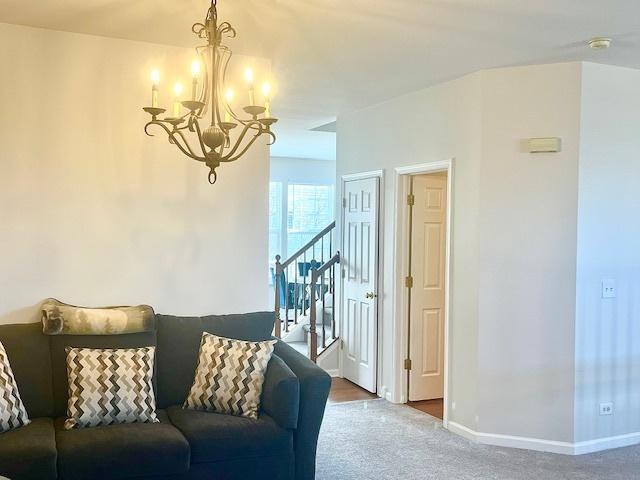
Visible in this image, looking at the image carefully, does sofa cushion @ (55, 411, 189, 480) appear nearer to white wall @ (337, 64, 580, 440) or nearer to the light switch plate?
white wall @ (337, 64, 580, 440)

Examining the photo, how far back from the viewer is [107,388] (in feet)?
10.4

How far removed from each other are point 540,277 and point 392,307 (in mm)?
1451

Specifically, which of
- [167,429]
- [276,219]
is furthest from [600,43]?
[276,219]

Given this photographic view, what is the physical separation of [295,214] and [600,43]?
669 cm

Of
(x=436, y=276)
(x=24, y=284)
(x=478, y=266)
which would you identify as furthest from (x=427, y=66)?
(x=24, y=284)

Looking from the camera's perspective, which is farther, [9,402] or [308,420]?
[308,420]

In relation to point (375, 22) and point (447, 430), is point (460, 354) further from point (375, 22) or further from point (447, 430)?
point (375, 22)

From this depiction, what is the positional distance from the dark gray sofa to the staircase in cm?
256

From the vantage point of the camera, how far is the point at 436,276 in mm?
5480

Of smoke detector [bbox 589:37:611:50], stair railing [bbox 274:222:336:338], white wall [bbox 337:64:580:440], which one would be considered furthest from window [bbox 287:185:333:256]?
smoke detector [bbox 589:37:611:50]

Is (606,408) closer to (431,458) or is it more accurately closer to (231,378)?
(431,458)

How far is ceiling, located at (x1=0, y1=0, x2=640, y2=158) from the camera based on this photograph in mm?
3145

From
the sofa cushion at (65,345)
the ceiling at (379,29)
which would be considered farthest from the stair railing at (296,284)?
the sofa cushion at (65,345)

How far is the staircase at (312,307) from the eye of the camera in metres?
6.23
